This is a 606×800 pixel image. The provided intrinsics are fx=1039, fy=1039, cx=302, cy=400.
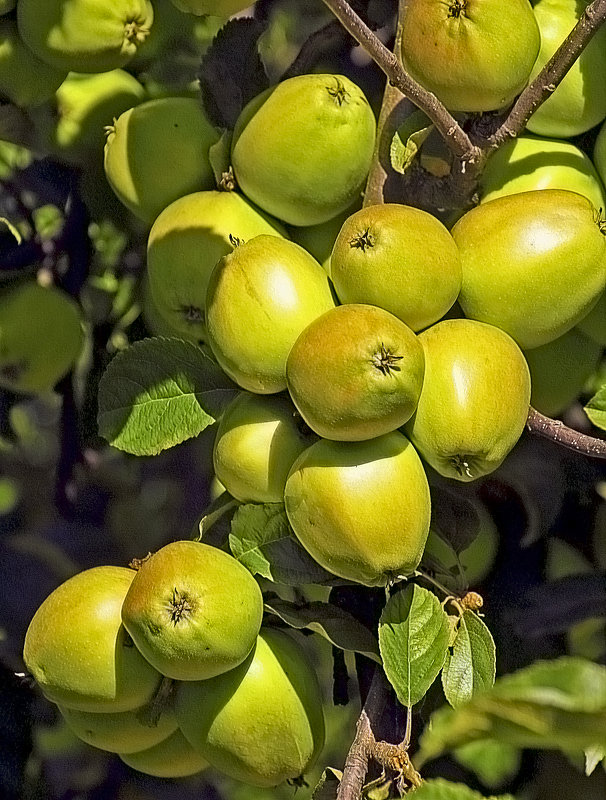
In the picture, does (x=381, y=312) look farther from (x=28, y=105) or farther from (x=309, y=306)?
(x=28, y=105)

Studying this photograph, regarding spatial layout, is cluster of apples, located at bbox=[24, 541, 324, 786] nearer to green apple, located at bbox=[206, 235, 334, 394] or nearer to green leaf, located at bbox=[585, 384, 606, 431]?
green apple, located at bbox=[206, 235, 334, 394]

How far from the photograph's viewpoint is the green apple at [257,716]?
66 cm

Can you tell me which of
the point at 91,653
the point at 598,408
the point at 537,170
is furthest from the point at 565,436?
the point at 91,653

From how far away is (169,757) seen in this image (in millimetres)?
731

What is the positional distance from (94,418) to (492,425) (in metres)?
0.46

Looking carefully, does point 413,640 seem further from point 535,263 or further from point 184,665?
point 535,263

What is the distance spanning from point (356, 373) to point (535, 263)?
141 millimetres

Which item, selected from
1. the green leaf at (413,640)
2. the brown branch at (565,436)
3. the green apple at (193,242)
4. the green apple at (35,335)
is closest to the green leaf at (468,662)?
the green leaf at (413,640)

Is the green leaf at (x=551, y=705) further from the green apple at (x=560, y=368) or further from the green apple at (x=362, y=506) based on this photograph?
the green apple at (x=560, y=368)

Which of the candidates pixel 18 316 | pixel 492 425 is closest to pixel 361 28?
pixel 492 425

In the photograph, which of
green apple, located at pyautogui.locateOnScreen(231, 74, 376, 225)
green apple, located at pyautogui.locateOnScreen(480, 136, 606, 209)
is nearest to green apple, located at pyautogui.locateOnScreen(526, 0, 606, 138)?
green apple, located at pyautogui.locateOnScreen(480, 136, 606, 209)

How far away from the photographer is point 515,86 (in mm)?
646

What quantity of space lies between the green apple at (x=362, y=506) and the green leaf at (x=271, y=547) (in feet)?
0.13

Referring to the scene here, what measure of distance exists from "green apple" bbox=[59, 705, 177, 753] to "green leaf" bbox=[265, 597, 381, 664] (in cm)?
10
